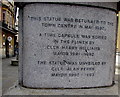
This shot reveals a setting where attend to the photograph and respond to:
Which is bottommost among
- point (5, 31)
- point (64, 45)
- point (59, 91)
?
point (59, 91)

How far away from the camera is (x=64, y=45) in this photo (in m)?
3.90

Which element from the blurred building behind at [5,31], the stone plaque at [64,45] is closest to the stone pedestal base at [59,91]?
the stone plaque at [64,45]

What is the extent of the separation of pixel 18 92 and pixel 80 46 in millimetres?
1839

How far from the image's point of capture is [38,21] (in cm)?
387

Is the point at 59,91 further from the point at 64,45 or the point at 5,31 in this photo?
the point at 5,31

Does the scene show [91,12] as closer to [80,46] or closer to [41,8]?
[80,46]

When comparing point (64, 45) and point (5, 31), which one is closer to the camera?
point (64, 45)

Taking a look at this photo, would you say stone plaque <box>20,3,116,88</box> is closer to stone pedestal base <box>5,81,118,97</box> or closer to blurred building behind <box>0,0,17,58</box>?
stone pedestal base <box>5,81,118,97</box>

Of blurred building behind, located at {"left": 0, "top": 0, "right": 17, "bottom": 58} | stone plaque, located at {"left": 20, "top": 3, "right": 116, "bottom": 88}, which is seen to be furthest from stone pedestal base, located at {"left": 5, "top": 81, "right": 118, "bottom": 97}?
blurred building behind, located at {"left": 0, "top": 0, "right": 17, "bottom": 58}

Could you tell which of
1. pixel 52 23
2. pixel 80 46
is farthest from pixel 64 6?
pixel 80 46

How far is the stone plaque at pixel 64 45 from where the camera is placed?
152 inches

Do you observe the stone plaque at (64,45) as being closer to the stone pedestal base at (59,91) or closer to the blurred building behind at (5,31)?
the stone pedestal base at (59,91)

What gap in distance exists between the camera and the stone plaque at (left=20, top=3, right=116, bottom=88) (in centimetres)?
387

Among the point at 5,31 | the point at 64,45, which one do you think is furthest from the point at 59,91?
the point at 5,31
